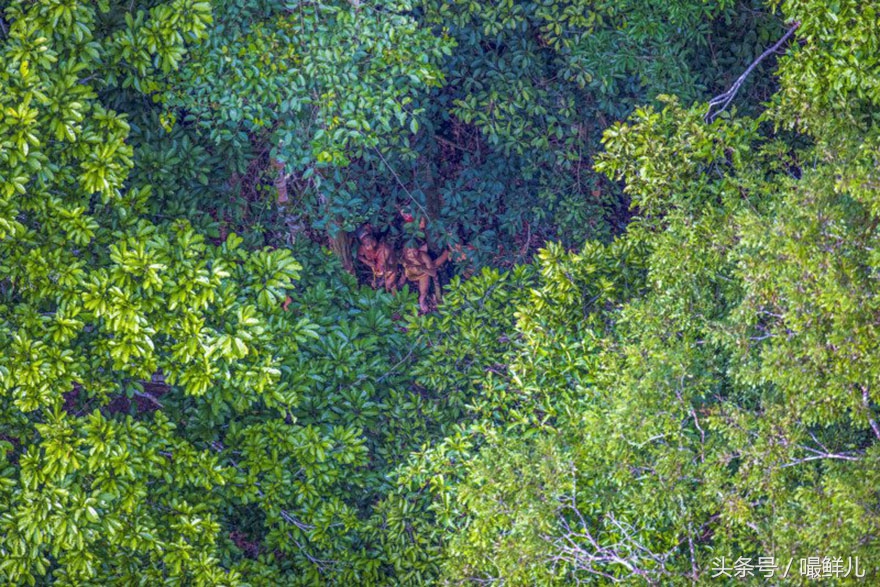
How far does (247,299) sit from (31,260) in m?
1.32

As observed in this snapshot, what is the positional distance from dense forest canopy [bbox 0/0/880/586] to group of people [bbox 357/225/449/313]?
8.55 feet

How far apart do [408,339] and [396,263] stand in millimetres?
3105

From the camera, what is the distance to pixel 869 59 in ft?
18.1

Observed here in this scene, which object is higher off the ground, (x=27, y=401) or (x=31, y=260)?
(x=31, y=260)

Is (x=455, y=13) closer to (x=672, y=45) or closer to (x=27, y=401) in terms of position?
(x=672, y=45)

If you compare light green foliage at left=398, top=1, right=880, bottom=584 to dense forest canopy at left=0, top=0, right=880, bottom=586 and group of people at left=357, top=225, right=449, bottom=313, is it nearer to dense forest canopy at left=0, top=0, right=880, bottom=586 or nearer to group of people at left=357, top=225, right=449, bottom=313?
dense forest canopy at left=0, top=0, right=880, bottom=586

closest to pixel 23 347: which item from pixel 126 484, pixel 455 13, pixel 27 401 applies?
pixel 27 401

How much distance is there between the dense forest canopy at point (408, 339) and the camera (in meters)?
5.40

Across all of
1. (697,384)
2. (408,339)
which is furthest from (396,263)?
(697,384)

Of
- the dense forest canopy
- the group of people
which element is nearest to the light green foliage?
the dense forest canopy

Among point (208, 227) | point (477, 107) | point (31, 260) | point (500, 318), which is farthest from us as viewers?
point (477, 107)

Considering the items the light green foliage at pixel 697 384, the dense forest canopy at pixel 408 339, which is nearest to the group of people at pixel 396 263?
the dense forest canopy at pixel 408 339

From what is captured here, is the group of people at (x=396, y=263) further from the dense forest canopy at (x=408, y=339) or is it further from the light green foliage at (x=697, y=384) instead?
the light green foliage at (x=697, y=384)

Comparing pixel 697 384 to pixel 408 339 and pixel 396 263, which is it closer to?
pixel 408 339
